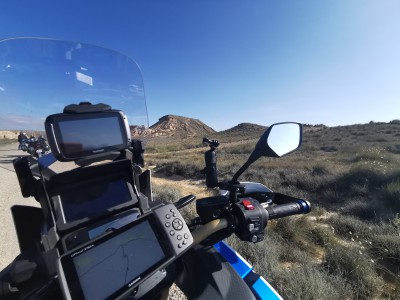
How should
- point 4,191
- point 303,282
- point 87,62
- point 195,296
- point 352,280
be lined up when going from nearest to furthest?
point 195,296 < point 87,62 < point 303,282 < point 352,280 < point 4,191

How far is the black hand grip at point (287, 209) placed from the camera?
1408 millimetres

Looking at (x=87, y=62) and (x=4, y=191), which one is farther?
(x=4, y=191)

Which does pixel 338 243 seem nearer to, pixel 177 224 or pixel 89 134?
pixel 177 224

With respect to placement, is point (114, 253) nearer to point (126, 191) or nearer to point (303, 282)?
point (126, 191)

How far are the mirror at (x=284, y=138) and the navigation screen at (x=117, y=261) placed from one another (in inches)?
31.2

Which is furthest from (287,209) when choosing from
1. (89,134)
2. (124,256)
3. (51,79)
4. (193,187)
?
(193,187)

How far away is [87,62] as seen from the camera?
6.66 ft

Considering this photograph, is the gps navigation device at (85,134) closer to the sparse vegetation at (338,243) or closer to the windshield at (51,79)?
the windshield at (51,79)

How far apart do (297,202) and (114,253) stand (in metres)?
1.12

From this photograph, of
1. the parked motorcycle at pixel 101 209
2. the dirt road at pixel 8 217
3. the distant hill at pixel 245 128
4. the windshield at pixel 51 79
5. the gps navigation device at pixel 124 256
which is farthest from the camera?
the distant hill at pixel 245 128

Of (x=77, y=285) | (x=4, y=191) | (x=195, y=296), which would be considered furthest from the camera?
(x=4, y=191)

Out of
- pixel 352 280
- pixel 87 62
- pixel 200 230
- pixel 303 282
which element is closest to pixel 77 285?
pixel 200 230

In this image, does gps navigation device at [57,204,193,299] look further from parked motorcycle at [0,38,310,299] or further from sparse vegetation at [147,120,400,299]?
sparse vegetation at [147,120,400,299]

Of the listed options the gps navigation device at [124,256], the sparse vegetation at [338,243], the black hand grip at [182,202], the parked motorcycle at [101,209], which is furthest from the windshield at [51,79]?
the sparse vegetation at [338,243]
